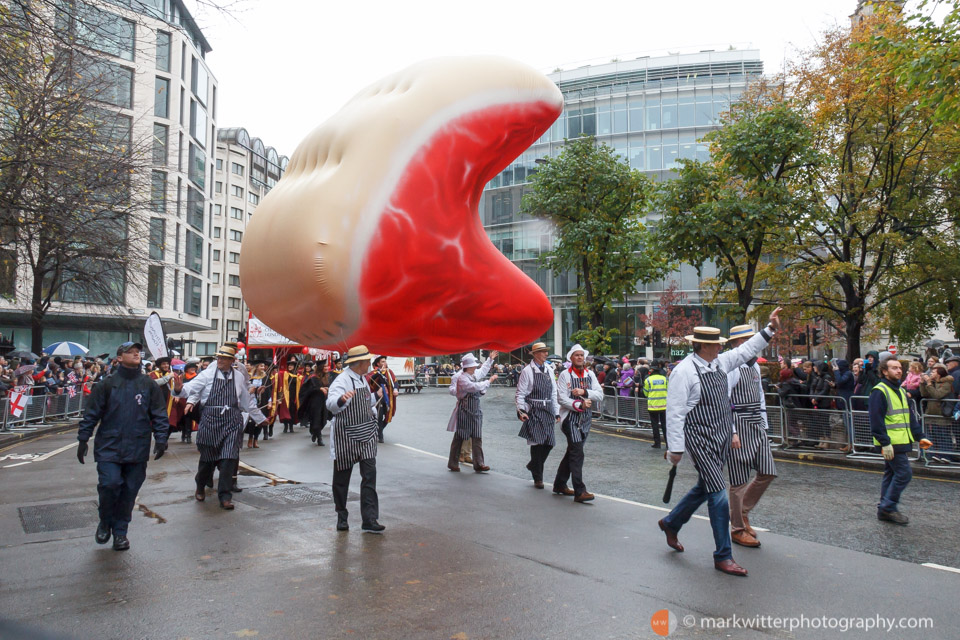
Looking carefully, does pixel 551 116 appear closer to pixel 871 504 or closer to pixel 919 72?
pixel 871 504

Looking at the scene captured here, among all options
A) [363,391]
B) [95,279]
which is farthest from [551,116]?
[95,279]

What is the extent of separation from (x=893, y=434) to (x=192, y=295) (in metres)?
49.9

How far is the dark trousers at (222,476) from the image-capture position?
7.93 metres

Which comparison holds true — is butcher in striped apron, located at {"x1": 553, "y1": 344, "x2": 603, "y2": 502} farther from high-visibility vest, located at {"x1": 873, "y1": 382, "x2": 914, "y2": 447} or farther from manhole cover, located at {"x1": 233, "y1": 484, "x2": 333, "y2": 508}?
high-visibility vest, located at {"x1": 873, "y1": 382, "x2": 914, "y2": 447}

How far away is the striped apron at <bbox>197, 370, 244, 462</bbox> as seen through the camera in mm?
8273

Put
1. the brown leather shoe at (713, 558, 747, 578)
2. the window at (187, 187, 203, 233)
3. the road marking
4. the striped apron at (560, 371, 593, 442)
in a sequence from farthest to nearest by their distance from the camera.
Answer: the window at (187, 187, 203, 233) → the striped apron at (560, 371, 593, 442) → the road marking → the brown leather shoe at (713, 558, 747, 578)

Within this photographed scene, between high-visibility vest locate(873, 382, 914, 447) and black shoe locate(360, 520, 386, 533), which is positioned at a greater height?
high-visibility vest locate(873, 382, 914, 447)

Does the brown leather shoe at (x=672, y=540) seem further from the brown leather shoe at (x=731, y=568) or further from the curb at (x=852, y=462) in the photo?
the curb at (x=852, y=462)

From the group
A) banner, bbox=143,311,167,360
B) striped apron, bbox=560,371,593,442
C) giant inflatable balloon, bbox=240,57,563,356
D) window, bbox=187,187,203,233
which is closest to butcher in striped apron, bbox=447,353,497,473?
striped apron, bbox=560,371,593,442

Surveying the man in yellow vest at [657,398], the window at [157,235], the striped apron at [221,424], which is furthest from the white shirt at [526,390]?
the window at [157,235]

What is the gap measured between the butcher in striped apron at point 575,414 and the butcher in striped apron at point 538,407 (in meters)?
0.43

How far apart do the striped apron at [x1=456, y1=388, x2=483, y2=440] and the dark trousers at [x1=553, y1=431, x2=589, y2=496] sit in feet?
7.12

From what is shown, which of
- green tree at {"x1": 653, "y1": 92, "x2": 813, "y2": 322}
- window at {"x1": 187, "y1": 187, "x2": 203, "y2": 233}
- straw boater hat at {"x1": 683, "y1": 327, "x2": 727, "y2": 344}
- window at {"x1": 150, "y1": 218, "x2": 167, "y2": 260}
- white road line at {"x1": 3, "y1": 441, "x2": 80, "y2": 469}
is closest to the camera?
straw boater hat at {"x1": 683, "y1": 327, "x2": 727, "y2": 344}

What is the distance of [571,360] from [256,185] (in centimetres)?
7113
